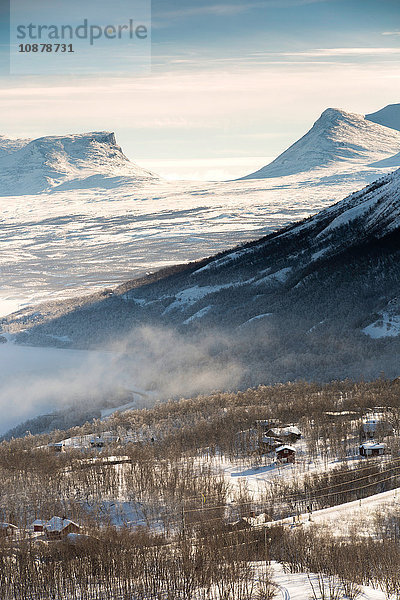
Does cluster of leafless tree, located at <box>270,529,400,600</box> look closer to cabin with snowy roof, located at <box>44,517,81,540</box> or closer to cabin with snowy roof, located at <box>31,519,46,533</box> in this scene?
cabin with snowy roof, located at <box>44,517,81,540</box>

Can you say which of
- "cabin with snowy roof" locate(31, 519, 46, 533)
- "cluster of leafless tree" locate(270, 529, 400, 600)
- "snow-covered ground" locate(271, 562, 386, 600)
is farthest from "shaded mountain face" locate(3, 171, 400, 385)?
"snow-covered ground" locate(271, 562, 386, 600)

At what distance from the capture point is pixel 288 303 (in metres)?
113

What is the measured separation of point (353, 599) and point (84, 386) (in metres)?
71.7

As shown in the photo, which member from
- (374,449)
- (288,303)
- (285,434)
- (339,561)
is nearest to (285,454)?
(285,434)

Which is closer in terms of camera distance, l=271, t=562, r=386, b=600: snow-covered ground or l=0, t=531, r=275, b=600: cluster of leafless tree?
l=271, t=562, r=386, b=600: snow-covered ground

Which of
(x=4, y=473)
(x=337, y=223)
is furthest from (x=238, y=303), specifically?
(x=4, y=473)

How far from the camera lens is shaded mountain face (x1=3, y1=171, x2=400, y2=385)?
88.6 m

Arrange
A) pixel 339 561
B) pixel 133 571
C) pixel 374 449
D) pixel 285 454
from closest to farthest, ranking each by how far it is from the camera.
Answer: pixel 339 561 → pixel 133 571 → pixel 374 449 → pixel 285 454

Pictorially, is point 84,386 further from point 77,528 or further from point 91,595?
point 91,595

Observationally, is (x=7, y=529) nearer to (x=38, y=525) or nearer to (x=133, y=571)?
(x=38, y=525)

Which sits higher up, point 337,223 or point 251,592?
point 337,223

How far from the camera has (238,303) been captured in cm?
12294

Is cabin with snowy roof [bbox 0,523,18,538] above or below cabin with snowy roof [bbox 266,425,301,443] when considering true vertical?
above

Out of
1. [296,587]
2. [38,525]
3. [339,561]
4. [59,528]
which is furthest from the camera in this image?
[38,525]
